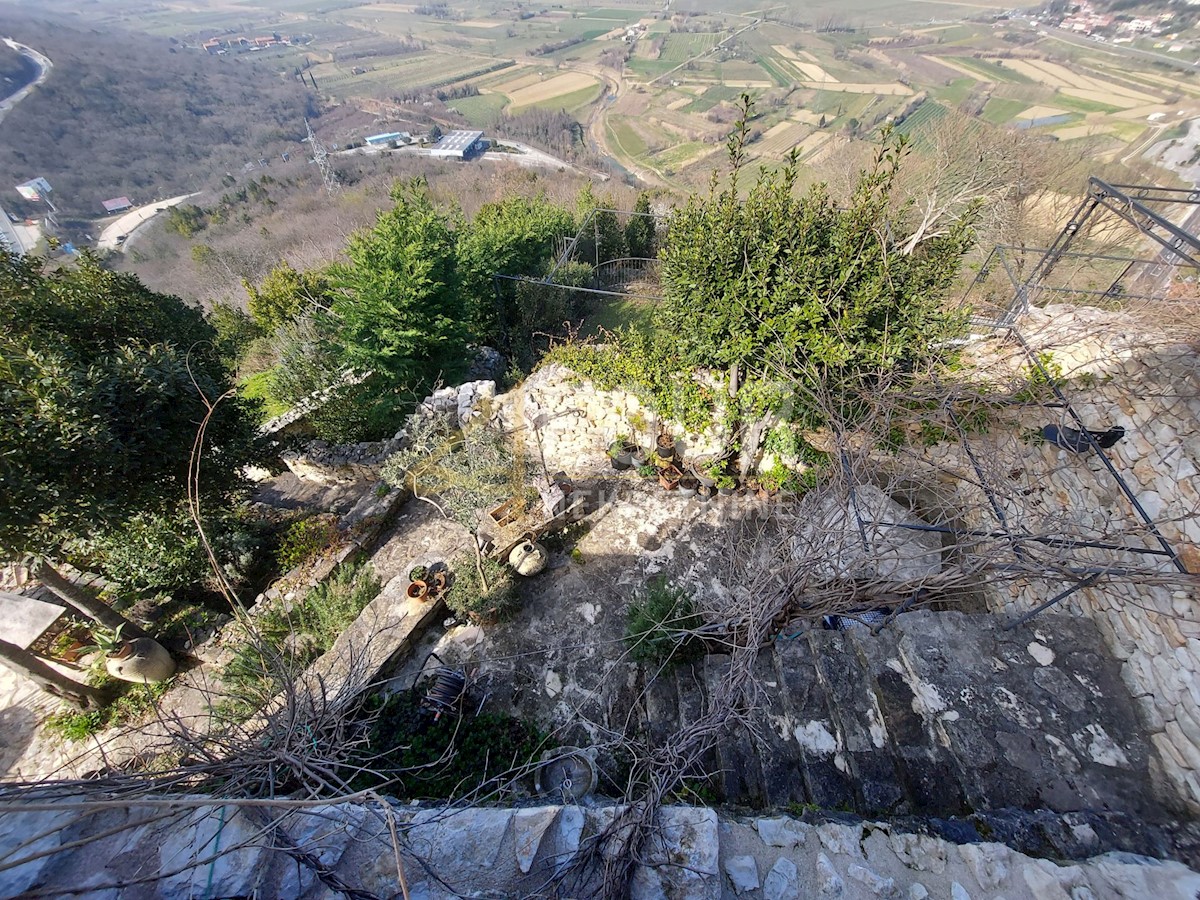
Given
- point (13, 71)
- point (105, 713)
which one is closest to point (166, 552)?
point (105, 713)

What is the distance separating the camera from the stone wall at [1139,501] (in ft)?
10.2

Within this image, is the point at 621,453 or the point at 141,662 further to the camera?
the point at 621,453

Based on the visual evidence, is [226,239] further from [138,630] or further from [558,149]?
[138,630]

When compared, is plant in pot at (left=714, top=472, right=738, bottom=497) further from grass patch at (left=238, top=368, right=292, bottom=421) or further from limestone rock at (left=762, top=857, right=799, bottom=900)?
grass patch at (left=238, top=368, right=292, bottom=421)

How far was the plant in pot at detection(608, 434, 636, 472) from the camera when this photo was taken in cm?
728

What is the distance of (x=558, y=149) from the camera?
4712 cm

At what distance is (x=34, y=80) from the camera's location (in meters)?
49.0

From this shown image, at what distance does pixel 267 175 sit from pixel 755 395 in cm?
5794

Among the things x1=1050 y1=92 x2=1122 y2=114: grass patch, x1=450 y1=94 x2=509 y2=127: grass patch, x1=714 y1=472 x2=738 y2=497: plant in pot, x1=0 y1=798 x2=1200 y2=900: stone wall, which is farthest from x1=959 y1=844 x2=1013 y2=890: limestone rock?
x1=450 y1=94 x2=509 y2=127: grass patch

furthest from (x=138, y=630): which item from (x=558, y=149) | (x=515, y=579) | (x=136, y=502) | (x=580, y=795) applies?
(x=558, y=149)

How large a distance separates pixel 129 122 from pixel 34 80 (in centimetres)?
1030

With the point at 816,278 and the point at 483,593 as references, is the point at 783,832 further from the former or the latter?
the point at 816,278

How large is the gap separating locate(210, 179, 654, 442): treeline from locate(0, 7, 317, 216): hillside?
176ft

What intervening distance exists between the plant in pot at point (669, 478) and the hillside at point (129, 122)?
6511 centimetres
